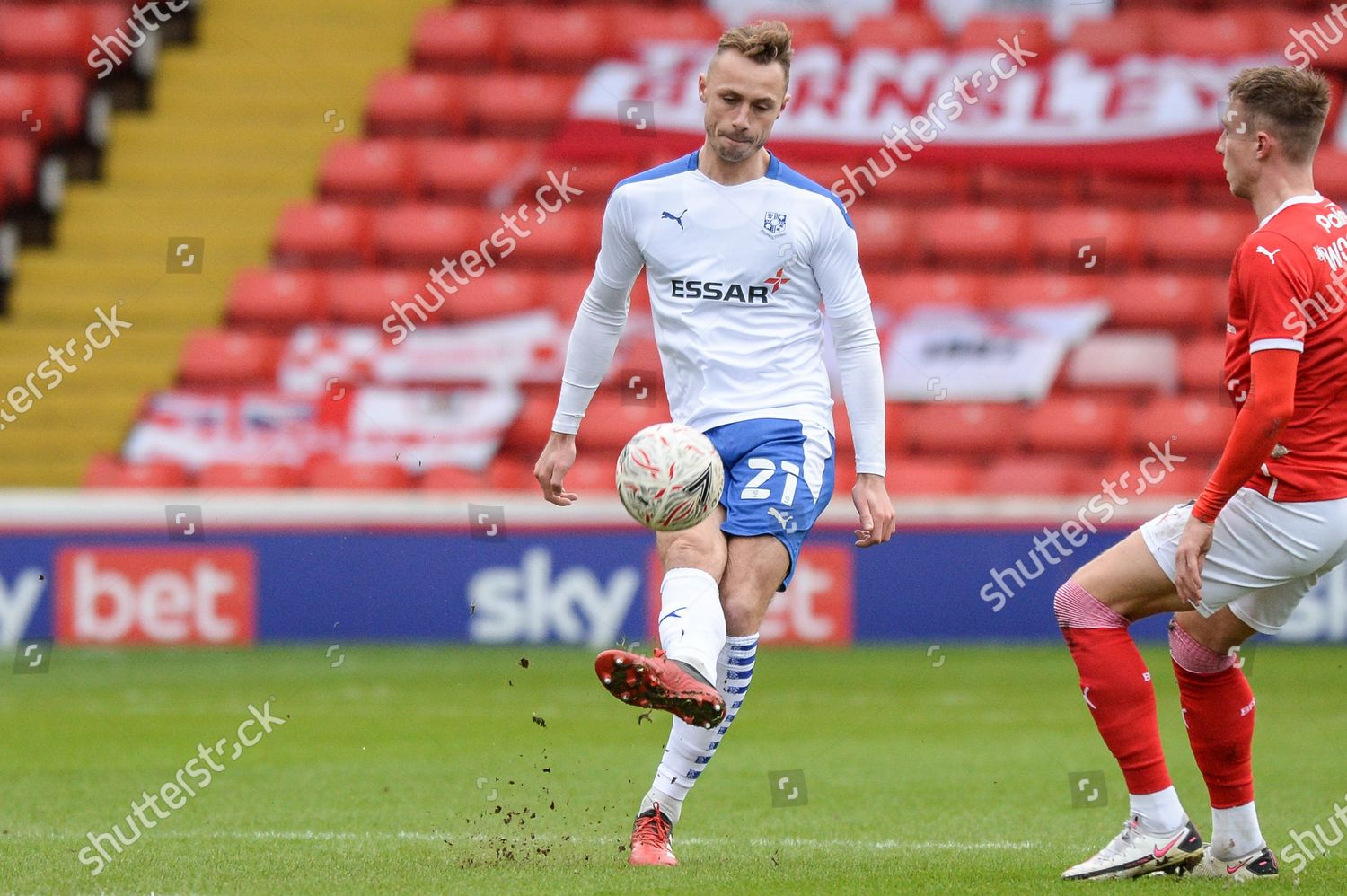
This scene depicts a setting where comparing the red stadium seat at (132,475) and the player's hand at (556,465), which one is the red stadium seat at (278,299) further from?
the player's hand at (556,465)

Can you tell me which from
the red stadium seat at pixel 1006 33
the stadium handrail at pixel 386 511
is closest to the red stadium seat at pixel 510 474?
the stadium handrail at pixel 386 511

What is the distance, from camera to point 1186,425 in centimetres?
1347

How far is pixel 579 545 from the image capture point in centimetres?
1167

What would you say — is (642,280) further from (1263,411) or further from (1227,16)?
(1263,411)

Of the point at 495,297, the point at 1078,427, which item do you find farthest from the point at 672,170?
the point at 495,297

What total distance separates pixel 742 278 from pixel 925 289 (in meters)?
9.59

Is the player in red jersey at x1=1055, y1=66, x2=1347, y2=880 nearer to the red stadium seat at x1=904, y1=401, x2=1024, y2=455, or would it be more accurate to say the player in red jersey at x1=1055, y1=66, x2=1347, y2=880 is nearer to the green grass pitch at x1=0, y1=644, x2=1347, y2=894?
the green grass pitch at x1=0, y1=644, x2=1347, y2=894

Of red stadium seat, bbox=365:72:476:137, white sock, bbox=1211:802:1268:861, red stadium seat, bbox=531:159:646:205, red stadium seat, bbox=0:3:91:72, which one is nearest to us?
white sock, bbox=1211:802:1268:861

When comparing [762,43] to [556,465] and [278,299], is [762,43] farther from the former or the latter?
[278,299]

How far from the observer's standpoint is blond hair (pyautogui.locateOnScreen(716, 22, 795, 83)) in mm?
4965

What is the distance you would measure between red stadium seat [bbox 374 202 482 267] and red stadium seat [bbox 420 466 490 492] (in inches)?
85.8

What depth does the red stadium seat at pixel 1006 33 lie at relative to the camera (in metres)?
15.9

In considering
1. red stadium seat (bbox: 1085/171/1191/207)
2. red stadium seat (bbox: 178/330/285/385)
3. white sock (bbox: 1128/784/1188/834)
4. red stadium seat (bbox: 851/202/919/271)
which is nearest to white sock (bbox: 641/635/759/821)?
white sock (bbox: 1128/784/1188/834)

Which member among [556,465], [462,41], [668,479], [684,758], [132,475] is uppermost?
[462,41]
